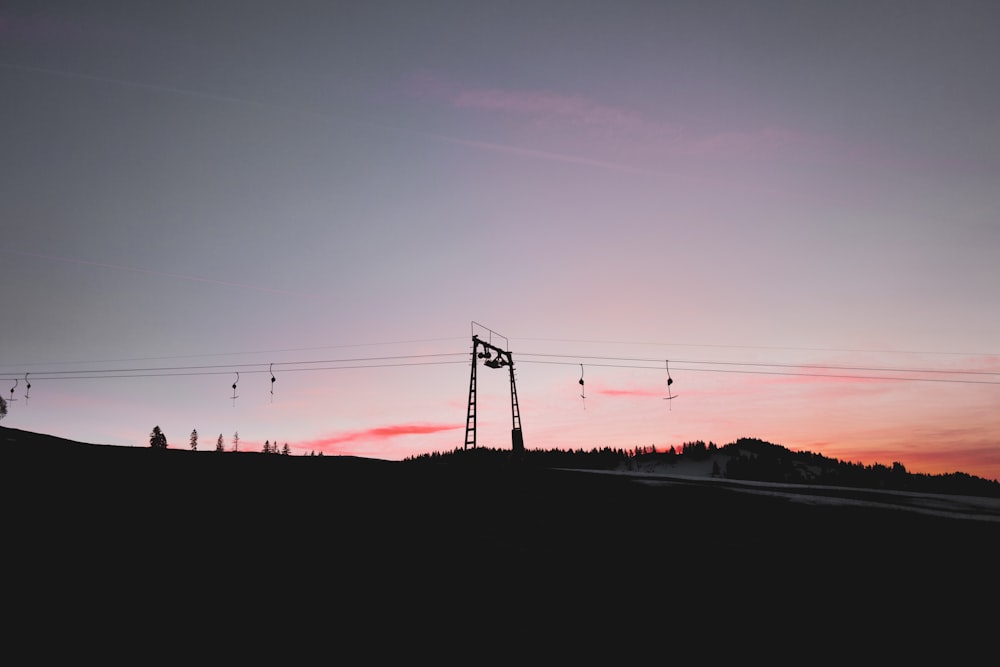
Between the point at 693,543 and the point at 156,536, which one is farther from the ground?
the point at 156,536

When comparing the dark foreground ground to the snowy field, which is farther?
the snowy field

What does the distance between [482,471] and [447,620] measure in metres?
11.4

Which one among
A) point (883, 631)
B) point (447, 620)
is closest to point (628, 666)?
point (447, 620)

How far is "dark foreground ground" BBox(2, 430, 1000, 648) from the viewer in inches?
267

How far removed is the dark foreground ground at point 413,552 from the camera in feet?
22.2

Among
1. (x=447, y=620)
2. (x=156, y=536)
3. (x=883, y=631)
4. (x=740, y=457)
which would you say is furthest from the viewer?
(x=740, y=457)

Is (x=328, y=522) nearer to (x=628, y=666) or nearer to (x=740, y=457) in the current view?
(x=628, y=666)

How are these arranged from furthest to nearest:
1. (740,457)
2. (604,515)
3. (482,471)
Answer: (740,457) < (482,471) < (604,515)

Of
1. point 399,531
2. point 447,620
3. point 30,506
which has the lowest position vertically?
point 447,620

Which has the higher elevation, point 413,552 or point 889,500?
point 413,552

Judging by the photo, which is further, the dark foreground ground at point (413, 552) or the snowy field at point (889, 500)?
the snowy field at point (889, 500)

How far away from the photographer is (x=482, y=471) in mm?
17969

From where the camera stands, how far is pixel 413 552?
29.1 ft

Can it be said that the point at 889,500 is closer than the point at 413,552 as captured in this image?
No
